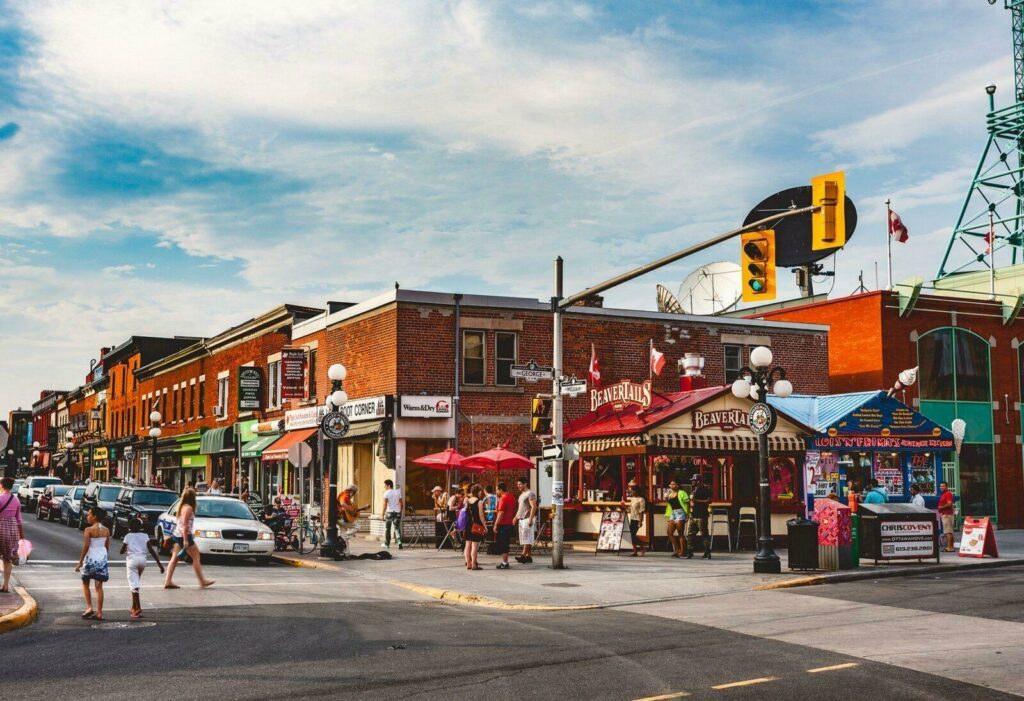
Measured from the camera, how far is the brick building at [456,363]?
30.3 m

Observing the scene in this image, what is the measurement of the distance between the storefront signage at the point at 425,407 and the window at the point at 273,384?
429 inches

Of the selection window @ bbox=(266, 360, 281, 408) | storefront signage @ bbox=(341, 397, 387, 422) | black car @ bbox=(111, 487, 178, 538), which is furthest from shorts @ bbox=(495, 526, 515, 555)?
window @ bbox=(266, 360, 281, 408)

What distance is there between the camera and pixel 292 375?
3597 centimetres

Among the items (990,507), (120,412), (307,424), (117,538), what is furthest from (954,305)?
(120,412)

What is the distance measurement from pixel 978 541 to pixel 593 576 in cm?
960

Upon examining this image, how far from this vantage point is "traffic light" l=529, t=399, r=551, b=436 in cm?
2161

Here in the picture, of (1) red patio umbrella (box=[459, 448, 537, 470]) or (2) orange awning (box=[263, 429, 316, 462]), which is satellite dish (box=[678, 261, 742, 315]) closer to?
(1) red patio umbrella (box=[459, 448, 537, 470])

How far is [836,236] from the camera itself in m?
14.1

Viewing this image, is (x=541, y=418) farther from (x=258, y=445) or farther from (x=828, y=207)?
(x=258, y=445)

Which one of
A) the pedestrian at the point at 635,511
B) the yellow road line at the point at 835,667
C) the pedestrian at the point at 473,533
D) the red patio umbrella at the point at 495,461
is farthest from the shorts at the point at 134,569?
the pedestrian at the point at 635,511

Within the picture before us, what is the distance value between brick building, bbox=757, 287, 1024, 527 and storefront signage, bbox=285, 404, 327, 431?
18463 mm

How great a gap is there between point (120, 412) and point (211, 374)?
2370cm

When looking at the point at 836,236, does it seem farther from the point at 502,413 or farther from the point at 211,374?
the point at 211,374

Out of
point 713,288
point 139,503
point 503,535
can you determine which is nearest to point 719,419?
point 503,535
